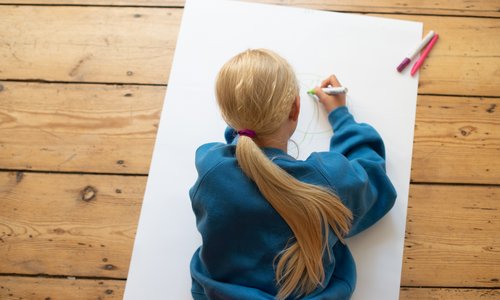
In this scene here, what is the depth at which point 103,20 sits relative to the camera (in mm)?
898

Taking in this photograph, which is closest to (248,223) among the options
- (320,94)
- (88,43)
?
(320,94)

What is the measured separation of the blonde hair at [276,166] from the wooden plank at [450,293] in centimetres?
23

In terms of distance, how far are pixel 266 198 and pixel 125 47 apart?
1.62 feet

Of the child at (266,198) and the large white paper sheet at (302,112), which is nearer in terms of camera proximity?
the child at (266,198)

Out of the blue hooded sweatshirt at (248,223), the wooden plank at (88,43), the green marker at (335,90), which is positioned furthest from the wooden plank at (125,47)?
the blue hooded sweatshirt at (248,223)

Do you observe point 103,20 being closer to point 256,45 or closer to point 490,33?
point 256,45

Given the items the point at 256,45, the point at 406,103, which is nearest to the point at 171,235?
the point at 256,45

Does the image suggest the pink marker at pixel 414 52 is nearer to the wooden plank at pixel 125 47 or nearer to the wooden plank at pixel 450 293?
the wooden plank at pixel 125 47

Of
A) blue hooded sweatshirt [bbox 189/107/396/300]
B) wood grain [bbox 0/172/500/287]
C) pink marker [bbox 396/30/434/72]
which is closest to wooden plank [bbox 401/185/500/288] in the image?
wood grain [bbox 0/172/500/287]

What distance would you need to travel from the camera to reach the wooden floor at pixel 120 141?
0.76m

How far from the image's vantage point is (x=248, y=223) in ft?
1.93

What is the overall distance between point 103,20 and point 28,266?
51cm

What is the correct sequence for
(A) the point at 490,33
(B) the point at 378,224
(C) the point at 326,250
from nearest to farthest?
1. (C) the point at 326,250
2. (B) the point at 378,224
3. (A) the point at 490,33

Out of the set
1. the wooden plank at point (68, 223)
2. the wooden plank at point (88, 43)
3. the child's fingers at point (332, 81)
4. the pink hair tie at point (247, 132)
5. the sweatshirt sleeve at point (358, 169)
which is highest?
the wooden plank at point (88, 43)
